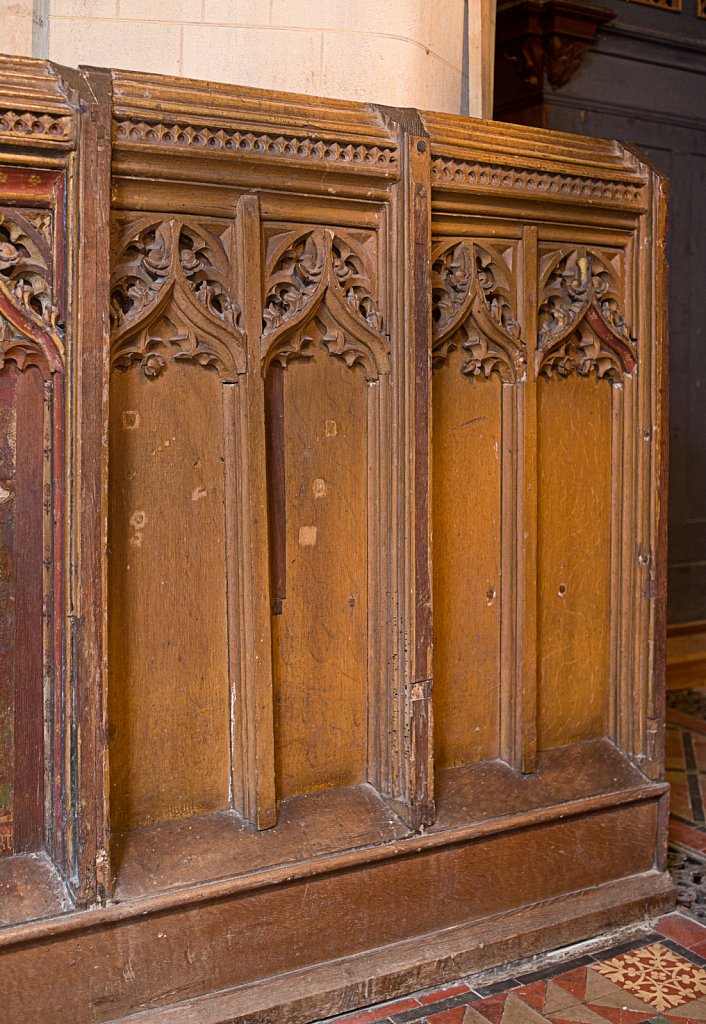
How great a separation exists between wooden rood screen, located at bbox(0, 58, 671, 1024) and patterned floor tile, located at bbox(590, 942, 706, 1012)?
16cm

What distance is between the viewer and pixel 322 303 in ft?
8.09

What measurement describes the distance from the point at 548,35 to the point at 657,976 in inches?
159

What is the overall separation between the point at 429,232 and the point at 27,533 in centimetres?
114

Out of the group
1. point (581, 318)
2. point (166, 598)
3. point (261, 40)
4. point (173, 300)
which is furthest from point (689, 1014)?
point (261, 40)

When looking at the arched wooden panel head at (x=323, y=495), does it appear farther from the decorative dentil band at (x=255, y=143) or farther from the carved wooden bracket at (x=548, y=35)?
the carved wooden bracket at (x=548, y=35)

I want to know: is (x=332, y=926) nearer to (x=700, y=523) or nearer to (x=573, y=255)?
(x=573, y=255)

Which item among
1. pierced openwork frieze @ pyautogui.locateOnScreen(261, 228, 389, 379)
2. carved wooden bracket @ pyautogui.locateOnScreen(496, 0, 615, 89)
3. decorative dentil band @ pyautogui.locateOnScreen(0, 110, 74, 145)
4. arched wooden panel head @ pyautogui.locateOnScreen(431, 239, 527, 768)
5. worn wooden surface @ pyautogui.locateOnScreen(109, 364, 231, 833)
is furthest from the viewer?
carved wooden bracket @ pyautogui.locateOnScreen(496, 0, 615, 89)

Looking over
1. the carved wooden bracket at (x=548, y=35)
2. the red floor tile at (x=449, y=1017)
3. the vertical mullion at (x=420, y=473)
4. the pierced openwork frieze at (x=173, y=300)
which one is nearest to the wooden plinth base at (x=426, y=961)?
the red floor tile at (x=449, y=1017)

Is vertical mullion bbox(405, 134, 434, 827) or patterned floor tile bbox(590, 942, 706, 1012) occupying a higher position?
vertical mullion bbox(405, 134, 434, 827)

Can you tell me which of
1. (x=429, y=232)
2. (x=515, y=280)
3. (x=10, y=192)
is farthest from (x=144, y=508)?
(x=515, y=280)

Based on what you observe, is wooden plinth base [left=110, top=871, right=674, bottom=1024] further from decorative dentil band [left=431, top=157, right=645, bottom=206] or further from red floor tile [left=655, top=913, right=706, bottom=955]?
decorative dentil band [left=431, top=157, right=645, bottom=206]

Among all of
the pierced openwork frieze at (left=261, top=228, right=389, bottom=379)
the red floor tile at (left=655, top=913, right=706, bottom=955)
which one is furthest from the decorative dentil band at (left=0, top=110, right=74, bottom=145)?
the red floor tile at (left=655, top=913, right=706, bottom=955)

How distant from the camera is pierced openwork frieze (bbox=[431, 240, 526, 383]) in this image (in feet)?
8.61

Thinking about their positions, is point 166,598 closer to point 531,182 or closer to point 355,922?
point 355,922
